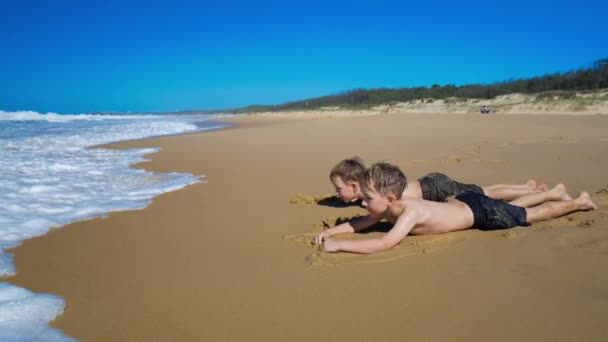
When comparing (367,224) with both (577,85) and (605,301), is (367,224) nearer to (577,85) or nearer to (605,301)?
(605,301)

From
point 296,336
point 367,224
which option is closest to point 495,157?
point 367,224

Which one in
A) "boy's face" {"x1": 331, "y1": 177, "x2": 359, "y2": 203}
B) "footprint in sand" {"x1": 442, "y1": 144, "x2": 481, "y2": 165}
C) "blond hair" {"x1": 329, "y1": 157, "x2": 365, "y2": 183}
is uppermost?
"blond hair" {"x1": 329, "y1": 157, "x2": 365, "y2": 183}

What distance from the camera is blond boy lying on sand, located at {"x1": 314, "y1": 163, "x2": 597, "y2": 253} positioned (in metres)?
2.56

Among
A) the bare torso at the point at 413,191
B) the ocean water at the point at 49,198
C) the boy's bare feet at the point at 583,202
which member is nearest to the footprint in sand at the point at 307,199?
the bare torso at the point at 413,191

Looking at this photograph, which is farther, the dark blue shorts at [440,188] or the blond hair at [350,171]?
the dark blue shorts at [440,188]

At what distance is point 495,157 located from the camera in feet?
19.9

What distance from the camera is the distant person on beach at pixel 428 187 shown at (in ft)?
10.8

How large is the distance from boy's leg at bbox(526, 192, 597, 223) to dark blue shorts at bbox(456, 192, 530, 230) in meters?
0.07

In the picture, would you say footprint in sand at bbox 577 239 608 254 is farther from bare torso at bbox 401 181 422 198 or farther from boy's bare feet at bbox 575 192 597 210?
bare torso at bbox 401 181 422 198

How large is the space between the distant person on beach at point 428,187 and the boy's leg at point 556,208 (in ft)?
0.59

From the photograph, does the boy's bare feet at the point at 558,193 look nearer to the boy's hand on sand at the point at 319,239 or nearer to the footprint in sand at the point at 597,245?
the footprint in sand at the point at 597,245

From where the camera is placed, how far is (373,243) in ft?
8.13

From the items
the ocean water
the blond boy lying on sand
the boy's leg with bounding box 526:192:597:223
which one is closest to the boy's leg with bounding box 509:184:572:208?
the blond boy lying on sand

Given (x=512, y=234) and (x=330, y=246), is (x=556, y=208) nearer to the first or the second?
(x=512, y=234)
